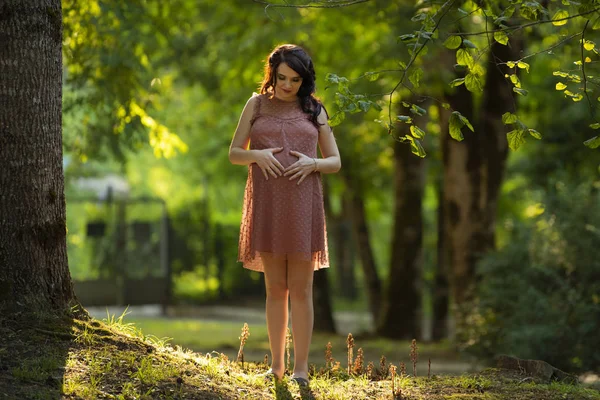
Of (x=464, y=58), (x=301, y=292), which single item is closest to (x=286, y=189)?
(x=301, y=292)

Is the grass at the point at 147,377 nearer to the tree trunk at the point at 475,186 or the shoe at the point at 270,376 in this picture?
the shoe at the point at 270,376

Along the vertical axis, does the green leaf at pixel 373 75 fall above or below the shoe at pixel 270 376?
above

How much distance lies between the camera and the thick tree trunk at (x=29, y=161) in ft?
17.7

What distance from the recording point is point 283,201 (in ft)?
17.9

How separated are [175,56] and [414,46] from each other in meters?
11.2

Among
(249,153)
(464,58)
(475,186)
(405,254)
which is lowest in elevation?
(405,254)

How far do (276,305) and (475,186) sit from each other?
8.70 metres

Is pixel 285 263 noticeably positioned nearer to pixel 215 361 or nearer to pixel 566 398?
pixel 215 361

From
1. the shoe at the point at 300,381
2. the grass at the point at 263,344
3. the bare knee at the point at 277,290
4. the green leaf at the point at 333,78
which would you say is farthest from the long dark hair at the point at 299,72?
the grass at the point at 263,344

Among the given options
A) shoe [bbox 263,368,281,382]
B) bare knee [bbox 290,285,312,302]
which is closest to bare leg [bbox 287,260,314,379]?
bare knee [bbox 290,285,312,302]

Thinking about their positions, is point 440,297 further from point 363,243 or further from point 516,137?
point 516,137

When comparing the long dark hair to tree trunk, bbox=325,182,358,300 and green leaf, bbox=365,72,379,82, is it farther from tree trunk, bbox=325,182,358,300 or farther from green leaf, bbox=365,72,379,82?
tree trunk, bbox=325,182,358,300

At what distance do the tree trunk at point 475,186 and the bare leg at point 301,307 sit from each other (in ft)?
27.6

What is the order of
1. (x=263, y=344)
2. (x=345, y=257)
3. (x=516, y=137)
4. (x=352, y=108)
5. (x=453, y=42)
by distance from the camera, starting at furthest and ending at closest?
(x=345, y=257) < (x=263, y=344) < (x=516, y=137) < (x=352, y=108) < (x=453, y=42)
